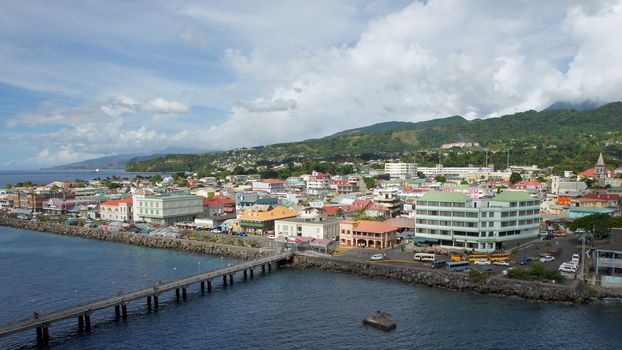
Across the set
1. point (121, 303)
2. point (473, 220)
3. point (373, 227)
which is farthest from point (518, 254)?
point (121, 303)

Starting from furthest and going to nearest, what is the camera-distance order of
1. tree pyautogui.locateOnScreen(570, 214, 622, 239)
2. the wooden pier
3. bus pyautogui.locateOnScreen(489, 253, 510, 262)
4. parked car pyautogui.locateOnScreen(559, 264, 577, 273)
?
tree pyautogui.locateOnScreen(570, 214, 622, 239) → bus pyautogui.locateOnScreen(489, 253, 510, 262) → parked car pyautogui.locateOnScreen(559, 264, 577, 273) → the wooden pier

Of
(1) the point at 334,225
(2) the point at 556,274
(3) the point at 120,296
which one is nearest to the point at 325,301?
(3) the point at 120,296

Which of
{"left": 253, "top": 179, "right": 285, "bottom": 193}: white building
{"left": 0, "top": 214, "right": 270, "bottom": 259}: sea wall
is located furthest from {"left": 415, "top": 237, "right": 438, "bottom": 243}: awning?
{"left": 253, "top": 179, "right": 285, "bottom": 193}: white building

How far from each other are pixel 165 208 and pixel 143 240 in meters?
9.14

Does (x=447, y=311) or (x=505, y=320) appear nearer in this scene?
(x=505, y=320)

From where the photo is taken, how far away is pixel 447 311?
105ft

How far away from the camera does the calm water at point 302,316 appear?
27359 millimetres

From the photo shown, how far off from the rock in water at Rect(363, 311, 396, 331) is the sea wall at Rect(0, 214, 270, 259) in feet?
67.2

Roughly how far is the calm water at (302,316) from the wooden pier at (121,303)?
2.57ft

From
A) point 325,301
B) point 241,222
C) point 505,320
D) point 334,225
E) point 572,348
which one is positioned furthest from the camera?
point 241,222

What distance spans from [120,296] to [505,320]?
25131 mm

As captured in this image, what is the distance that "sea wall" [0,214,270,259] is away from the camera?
51062 millimetres

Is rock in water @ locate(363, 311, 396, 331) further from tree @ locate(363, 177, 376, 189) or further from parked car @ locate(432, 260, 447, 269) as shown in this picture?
tree @ locate(363, 177, 376, 189)

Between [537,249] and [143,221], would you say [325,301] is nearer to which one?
[537,249]
